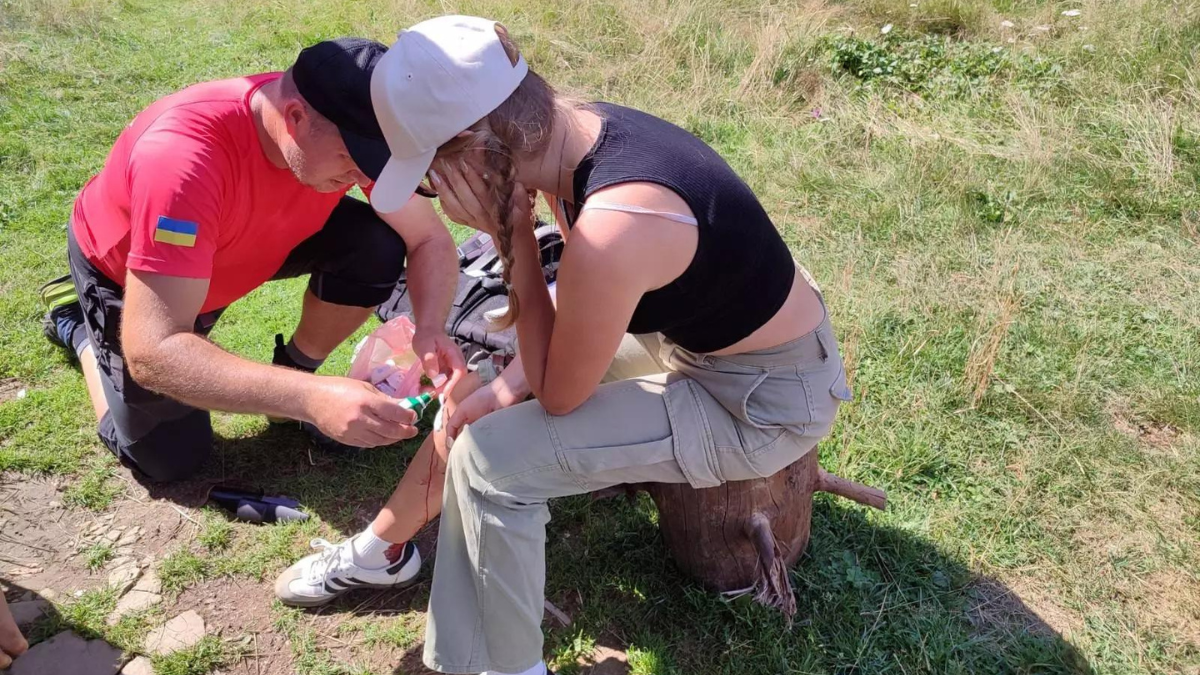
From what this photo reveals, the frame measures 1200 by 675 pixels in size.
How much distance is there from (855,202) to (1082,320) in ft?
4.22

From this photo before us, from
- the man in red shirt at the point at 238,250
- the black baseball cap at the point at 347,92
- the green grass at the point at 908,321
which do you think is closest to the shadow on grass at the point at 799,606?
the green grass at the point at 908,321

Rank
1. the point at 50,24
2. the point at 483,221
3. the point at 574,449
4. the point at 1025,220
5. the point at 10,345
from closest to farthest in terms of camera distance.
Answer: the point at 483,221
the point at 574,449
the point at 10,345
the point at 1025,220
the point at 50,24

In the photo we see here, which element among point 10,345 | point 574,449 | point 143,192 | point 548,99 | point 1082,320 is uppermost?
point 548,99

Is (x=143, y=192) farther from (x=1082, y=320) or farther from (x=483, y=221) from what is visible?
(x=1082, y=320)

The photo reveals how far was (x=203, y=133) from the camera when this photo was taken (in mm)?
2344

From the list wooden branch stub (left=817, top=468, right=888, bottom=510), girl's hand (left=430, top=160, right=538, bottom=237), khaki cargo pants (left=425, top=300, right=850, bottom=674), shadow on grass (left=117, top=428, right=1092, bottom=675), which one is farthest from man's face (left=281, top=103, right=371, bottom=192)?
wooden branch stub (left=817, top=468, right=888, bottom=510)

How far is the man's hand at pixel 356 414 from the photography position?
2068 mm

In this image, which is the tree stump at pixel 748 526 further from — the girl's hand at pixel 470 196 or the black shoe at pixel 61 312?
the black shoe at pixel 61 312

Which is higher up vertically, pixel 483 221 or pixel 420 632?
pixel 483 221

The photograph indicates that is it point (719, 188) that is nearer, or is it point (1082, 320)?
point (719, 188)

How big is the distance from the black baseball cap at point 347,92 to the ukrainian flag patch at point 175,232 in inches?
18.1

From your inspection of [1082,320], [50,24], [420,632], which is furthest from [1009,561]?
[50,24]

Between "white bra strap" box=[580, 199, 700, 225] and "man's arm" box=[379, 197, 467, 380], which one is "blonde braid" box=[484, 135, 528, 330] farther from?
"man's arm" box=[379, 197, 467, 380]

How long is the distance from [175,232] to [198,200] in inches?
4.6
